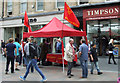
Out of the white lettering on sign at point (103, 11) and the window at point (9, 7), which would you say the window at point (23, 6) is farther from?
the white lettering on sign at point (103, 11)

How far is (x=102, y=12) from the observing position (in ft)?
43.9

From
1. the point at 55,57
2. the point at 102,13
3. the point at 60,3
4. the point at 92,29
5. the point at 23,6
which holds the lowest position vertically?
the point at 55,57

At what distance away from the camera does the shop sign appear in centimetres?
1277

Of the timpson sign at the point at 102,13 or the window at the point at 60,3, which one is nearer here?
the timpson sign at the point at 102,13

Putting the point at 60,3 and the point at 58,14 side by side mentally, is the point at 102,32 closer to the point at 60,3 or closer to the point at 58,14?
the point at 58,14

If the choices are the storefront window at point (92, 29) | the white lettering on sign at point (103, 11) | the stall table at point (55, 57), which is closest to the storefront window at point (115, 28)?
the white lettering on sign at point (103, 11)

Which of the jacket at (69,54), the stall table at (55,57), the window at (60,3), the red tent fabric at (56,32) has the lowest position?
the stall table at (55,57)

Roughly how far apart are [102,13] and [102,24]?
3.64ft

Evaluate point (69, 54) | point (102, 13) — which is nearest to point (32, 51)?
point (69, 54)

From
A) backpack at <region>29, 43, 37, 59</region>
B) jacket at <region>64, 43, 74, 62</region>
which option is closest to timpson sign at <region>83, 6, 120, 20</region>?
jacket at <region>64, 43, 74, 62</region>

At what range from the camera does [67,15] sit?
788cm

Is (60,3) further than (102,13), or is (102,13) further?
(60,3)

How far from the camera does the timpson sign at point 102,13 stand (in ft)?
41.9

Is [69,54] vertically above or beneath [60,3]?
beneath
